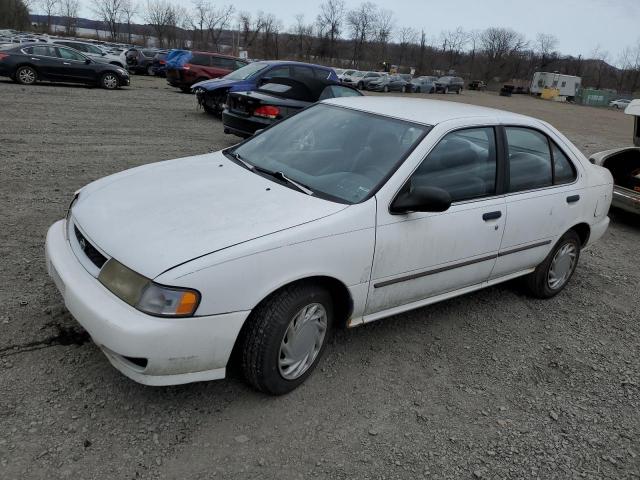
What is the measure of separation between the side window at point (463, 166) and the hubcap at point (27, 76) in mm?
17209

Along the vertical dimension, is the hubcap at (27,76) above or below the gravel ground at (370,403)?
above

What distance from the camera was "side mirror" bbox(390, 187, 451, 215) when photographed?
297cm

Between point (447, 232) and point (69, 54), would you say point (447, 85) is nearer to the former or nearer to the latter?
point (69, 54)

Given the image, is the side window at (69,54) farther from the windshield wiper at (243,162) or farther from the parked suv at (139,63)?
the windshield wiper at (243,162)

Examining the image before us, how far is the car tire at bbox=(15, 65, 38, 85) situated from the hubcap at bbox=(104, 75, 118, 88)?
2.20 meters

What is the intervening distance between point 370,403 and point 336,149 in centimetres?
166

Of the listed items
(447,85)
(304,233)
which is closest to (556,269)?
(304,233)

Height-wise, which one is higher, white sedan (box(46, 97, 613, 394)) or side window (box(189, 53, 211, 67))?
side window (box(189, 53, 211, 67))

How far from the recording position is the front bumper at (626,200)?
6.86 meters

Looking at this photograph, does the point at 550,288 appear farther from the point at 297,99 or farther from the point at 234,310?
the point at 297,99

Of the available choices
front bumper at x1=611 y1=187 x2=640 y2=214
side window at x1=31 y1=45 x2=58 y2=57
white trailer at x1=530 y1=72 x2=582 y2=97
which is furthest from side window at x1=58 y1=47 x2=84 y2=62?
white trailer at x1=530 y1=72 x2=582 y2=97

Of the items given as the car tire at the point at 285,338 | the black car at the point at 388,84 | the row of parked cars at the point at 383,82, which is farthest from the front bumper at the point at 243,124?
the black car at the point at 388,84

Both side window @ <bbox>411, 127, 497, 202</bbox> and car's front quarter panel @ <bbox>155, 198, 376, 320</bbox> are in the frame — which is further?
side window @ <bbox>411, 127, 497, 202</bbox>

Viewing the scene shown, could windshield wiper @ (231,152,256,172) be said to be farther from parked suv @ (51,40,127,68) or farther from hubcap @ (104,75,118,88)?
parked suv @ (51,40,127,68)
